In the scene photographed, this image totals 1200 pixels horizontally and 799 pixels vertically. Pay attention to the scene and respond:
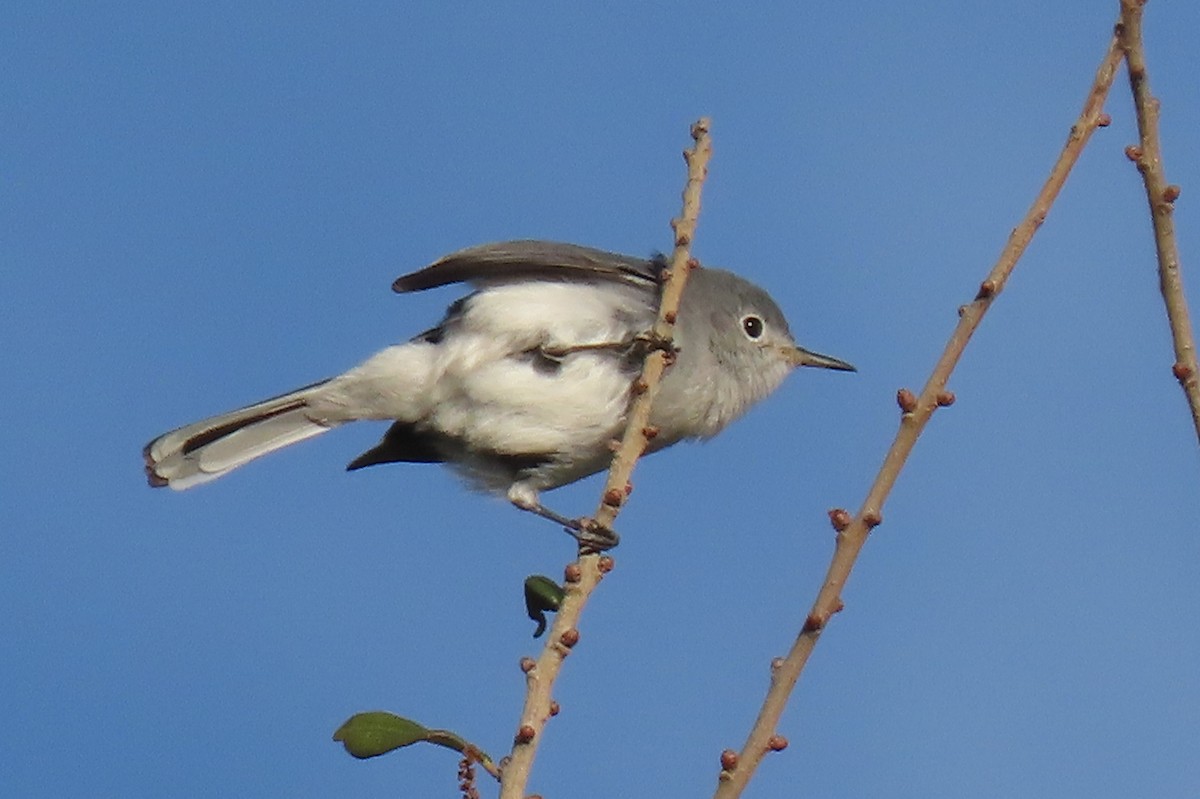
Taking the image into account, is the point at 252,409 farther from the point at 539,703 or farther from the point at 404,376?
the point at 539,703

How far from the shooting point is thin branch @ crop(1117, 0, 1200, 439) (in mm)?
2408

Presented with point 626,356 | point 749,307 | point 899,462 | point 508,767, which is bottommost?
point 508,767

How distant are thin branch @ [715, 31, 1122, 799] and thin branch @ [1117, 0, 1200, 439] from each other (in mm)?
99

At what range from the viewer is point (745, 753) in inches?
84.1

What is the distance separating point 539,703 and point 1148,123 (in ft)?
4.52

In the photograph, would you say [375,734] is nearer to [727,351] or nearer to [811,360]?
[727,351]

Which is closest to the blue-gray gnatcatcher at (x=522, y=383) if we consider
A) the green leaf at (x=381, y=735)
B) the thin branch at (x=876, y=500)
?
the green leaf at (x=381, y=735)

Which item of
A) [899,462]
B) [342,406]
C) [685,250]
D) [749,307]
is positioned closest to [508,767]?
[899,462]

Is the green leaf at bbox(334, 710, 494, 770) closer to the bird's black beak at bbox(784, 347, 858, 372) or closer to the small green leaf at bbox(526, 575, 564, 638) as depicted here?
the small green leaf at bbox(526, 575, 564, 638)

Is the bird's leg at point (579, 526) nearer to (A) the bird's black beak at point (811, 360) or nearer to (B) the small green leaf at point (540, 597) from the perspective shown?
(B) the small green leaf at point (540, 597)

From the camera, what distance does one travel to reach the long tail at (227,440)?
5676 mm

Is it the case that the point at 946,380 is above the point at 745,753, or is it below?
above

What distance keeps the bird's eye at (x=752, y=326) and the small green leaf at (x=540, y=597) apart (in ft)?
8.28

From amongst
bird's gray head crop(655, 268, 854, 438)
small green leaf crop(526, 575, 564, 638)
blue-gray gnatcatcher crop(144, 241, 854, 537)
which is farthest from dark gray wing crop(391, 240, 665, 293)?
small green leaf crop(526, 575, 564, 638)
